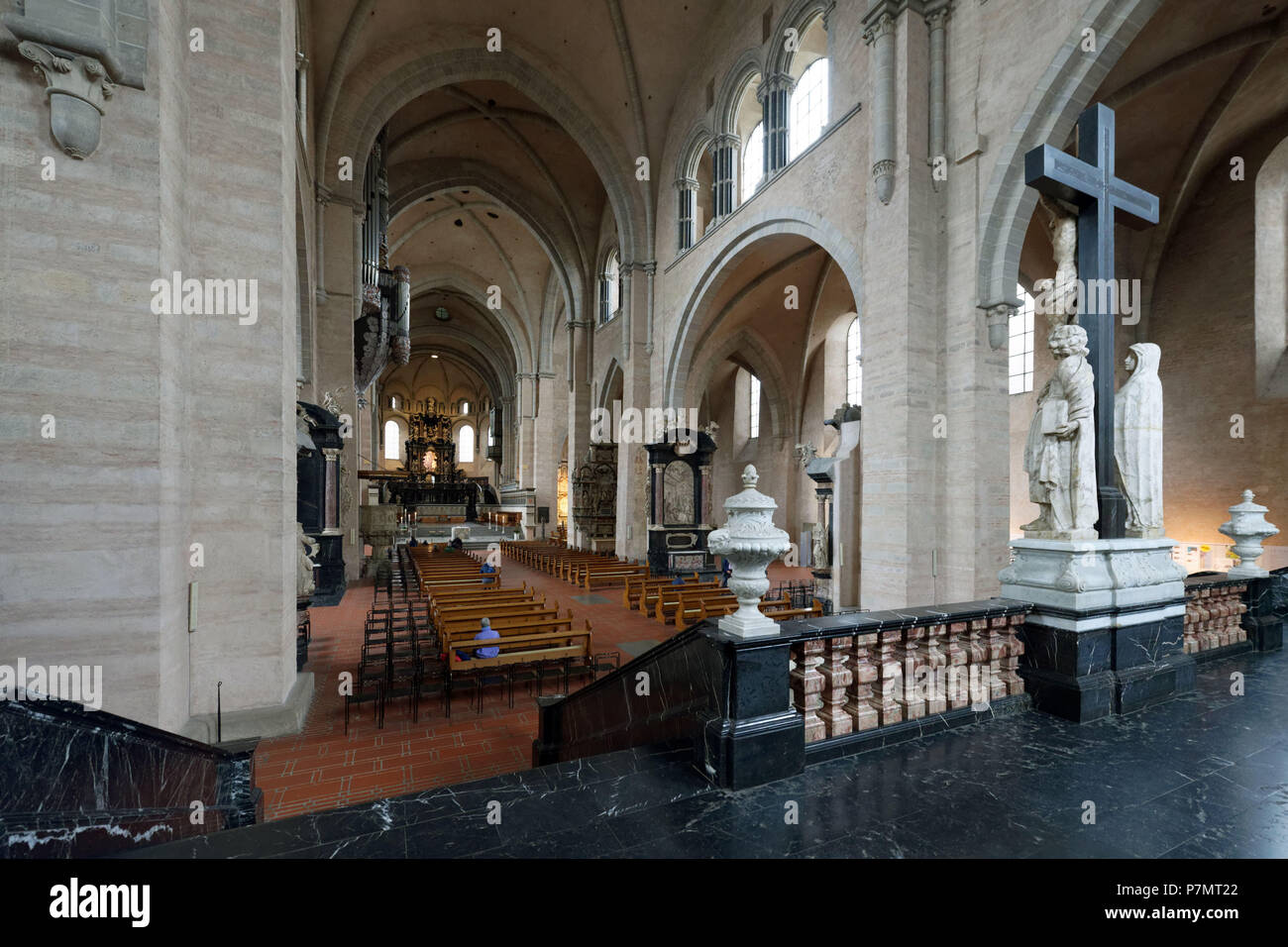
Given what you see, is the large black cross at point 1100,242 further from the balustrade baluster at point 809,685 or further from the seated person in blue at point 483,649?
the seated person in blue at point 483,649

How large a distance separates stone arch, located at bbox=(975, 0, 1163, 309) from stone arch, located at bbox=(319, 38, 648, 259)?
11122 millimetres

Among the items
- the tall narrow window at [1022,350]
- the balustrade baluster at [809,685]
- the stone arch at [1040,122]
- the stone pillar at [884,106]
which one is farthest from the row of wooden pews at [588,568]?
the tall narrow window at [1022,350]

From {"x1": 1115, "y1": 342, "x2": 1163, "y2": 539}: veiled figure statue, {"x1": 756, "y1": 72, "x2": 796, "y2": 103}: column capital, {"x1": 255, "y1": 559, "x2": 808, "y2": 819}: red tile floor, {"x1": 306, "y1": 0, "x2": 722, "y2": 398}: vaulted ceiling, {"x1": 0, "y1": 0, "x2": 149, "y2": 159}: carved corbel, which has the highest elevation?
{"x1": 306, "y1": 0, "x2": 722, "y2": 398}: vaulted ceiling

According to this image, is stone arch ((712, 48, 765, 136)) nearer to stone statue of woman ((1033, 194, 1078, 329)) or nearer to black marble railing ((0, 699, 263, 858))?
stone statue of woman ((1033, 194, 1078, 329))

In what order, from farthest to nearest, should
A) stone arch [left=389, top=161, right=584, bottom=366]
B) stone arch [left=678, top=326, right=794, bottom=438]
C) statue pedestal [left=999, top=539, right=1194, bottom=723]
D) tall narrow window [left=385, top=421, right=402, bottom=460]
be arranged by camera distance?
tall narrow window [left=385, top=421, right=402, bottom=460]
stone arch [left=389, top=161, right=584, bottom=366]
stone arch [left=678, top=326, right=794, bottom=438]
statue pedestal [left=999, top=539, right=1194, bottom=723]

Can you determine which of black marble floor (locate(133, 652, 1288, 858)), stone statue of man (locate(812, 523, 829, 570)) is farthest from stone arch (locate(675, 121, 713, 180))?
black marble floor (locate(133, 652, 1288, 858))

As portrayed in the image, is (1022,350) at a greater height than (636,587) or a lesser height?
greater

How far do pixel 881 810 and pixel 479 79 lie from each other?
1876cm

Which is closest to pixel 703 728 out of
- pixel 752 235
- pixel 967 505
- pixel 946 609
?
pixel 946 609

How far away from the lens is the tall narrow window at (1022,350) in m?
13.8

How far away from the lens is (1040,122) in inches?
275

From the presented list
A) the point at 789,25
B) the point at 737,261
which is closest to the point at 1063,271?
the point at 737,261

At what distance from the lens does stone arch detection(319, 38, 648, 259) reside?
42.4ft

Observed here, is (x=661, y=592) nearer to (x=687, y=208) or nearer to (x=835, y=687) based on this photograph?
(x=835, y=687)
